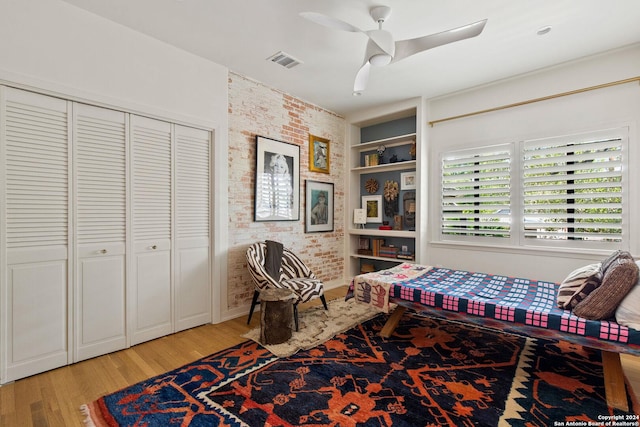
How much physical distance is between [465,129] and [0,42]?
4.75 m

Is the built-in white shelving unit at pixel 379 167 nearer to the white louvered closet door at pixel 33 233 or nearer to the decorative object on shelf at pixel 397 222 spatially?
the decorative object on shelf at pixel 397 222

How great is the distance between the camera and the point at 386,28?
8.79ft

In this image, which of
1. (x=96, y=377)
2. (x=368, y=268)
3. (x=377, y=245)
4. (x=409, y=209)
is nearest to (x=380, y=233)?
(x=377, y=245)

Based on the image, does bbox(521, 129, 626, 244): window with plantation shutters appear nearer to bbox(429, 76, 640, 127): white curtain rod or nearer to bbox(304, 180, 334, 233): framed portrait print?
bbox(429, 76, 640, 127): white curtain rod

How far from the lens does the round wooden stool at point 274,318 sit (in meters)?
2.82

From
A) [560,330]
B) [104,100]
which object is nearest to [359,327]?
[560,330]

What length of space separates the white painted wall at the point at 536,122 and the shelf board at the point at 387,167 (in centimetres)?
31

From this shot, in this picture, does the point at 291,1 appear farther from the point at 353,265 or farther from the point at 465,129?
the point at 353,265

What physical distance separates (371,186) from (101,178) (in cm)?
378

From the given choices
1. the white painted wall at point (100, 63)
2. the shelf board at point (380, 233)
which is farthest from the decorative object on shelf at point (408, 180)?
the white painted wall at point (100, 63)

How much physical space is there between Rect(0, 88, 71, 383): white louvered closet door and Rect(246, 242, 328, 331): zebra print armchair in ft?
5.28

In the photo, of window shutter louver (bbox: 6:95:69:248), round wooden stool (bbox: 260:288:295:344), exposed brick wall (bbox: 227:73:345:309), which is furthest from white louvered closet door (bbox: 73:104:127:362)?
round wooden stool (bbox: 260:288:295:344)

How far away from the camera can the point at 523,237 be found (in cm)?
368

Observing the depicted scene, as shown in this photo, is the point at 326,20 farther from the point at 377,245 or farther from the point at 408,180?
the point at 377,245
